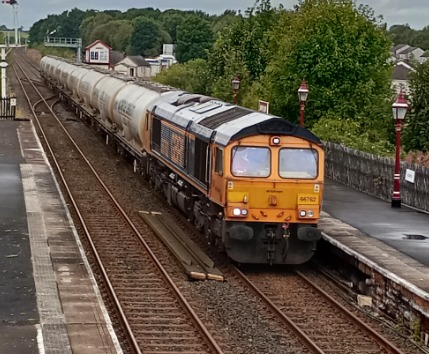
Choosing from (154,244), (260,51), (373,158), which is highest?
(260,51)

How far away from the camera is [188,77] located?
69750 mm

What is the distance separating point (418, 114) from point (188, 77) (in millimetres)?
37154

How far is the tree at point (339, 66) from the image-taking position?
110 ft

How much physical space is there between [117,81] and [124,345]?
24633 millimetres

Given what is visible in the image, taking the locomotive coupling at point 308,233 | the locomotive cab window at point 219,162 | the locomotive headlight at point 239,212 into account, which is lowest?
the locomotive coupling at point 308,233

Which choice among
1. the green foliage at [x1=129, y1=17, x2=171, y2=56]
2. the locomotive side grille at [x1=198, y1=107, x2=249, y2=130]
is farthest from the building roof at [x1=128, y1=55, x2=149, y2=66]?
the locomotive side grille at [x1=198, y1=107, x2=249, y2=130]

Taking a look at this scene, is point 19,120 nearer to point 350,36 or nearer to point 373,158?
point 350,36

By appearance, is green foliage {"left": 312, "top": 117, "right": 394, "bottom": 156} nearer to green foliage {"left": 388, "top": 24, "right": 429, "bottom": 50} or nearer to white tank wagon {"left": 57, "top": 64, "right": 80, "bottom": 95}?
white tank wagon {"left": 57, "top": 64, "right": 80, "bottom": 95}

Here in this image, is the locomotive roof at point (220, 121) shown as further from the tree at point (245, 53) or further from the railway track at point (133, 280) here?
the tree at point (245, 53)

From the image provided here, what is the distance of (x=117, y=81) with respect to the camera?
118ft

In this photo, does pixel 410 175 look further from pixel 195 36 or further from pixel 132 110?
pixel 195 36

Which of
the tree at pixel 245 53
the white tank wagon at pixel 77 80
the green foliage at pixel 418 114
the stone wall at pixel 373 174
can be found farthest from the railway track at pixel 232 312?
the white tank wagon at pixel 77 80

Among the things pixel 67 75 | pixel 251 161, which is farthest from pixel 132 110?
pixel 67 75

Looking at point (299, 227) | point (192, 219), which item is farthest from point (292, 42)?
point (299, 227)
